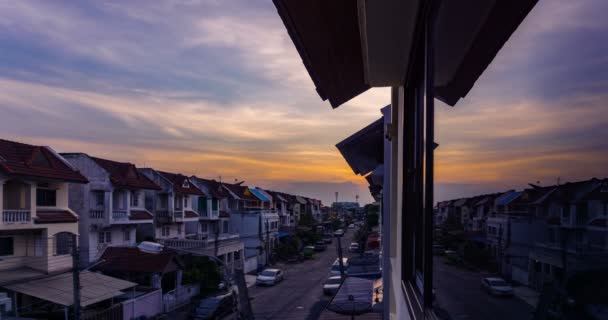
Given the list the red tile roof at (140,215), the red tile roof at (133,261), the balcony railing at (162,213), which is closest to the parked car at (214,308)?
the red tile roof at (133,261)

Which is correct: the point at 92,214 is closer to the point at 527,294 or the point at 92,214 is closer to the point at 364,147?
the point at 364,147

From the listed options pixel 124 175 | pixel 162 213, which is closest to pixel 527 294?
pixel 124 175

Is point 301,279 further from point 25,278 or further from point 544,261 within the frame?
point 544,261

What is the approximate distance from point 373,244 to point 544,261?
30.8 metres

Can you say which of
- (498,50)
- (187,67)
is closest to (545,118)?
(498,50)

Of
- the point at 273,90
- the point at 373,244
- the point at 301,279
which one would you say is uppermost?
the point at 273,90

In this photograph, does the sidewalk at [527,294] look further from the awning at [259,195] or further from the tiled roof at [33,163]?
the awning at [259,195]

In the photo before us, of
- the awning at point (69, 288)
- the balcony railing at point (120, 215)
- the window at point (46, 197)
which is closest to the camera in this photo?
the awning at point (69, 288)

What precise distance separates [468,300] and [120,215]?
865 inches

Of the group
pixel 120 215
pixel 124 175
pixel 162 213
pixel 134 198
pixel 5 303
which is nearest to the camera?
pixel 5 303

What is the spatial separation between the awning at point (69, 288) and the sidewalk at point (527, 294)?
15546 mm

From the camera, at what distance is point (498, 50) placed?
0.88 m

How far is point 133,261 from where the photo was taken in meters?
19.8

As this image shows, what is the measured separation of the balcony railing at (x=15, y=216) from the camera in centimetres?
1423
